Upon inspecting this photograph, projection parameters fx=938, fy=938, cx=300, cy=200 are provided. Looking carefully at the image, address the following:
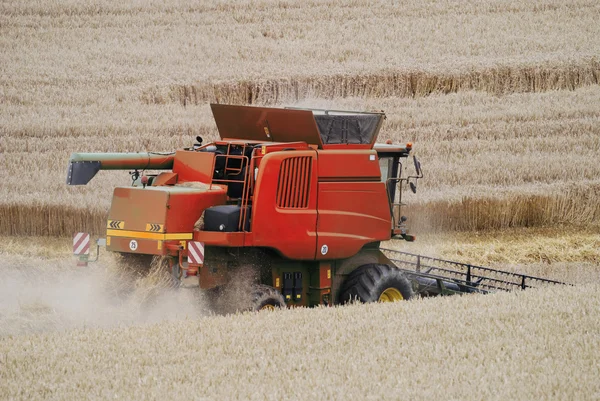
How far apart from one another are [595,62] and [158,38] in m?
12.3

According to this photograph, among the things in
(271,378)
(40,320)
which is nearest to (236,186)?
(40,320)

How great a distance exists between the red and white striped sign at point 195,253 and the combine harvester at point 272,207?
0.03 feet

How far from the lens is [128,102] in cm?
2294

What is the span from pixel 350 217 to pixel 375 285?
91 cm

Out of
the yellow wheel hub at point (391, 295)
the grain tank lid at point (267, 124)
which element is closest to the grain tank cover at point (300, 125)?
the grain tank lid at point (267, 124)

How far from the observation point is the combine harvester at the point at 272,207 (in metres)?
10.2

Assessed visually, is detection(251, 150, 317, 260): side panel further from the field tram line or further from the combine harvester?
the field tram line

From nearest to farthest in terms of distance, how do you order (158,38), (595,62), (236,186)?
(236,186)
(595,62)
(158,38)

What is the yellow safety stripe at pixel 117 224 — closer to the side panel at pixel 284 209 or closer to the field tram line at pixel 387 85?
the side panel at pixel 284 209

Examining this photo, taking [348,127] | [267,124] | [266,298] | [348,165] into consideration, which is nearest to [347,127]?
[348,127]

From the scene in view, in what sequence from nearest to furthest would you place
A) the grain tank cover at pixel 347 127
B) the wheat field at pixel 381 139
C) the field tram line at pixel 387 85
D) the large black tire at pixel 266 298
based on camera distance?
1. the wheat field at pixel 381 139
2. the large black tire at pixel 266 298
3. the grain tank cover at pixel 347 127
4. the field tram line at pixel 387 85

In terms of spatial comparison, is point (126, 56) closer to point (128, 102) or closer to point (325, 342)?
point (128, 102)

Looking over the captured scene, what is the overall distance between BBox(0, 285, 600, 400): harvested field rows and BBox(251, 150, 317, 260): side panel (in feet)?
3.16

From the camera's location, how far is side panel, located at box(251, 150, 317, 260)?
10430 mm
